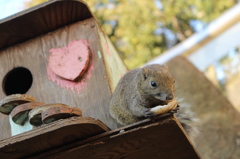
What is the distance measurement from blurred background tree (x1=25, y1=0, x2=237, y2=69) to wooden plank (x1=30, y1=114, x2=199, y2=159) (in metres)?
5.12

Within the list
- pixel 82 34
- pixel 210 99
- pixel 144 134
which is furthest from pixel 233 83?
pixel 144 134

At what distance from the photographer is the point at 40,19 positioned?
2.79 meters

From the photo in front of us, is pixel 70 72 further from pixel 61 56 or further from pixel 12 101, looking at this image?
pixel 12 101

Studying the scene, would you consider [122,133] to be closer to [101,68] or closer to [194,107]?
[101,68]

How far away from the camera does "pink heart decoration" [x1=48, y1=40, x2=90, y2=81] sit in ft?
8.84

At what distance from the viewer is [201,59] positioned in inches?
183

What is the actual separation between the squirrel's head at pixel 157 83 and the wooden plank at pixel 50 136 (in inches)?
15.0

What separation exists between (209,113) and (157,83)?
2.57 m

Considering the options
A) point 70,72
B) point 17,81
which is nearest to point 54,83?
point 70,72

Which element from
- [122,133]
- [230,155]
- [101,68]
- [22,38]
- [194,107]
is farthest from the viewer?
[194,107]

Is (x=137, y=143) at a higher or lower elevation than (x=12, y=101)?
lower

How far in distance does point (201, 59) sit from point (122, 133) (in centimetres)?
289

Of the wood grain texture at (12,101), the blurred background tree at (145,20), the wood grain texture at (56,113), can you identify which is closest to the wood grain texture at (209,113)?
the wood grain texture at (12,101)

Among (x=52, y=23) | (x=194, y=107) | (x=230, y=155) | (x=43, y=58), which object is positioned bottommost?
(x=230, y=155)
